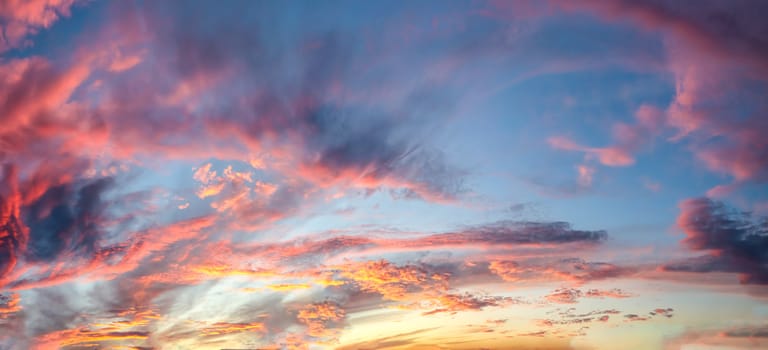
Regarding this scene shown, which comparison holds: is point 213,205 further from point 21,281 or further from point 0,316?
point 0,316

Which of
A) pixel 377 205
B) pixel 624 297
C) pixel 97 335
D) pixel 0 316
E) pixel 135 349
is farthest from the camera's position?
pixel 135 349

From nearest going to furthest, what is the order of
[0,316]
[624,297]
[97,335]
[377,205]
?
[377,205] → [624,297] → [0,316] → [97,335]

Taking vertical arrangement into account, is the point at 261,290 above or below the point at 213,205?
below

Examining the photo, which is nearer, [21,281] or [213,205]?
[213,205]

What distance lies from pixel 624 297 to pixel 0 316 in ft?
237

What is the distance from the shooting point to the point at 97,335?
194ft

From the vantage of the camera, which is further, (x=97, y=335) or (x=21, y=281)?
(x=97, y=335)

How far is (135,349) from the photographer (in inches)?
2493

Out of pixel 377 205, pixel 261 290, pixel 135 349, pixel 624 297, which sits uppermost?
pixel 377 205

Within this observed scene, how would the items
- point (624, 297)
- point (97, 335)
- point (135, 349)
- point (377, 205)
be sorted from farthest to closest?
point (135, 349), point (97, 335), point (624, 297), point (377, 205)

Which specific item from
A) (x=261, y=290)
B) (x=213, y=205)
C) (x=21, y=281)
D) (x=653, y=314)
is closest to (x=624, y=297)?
(x=653, y=314)

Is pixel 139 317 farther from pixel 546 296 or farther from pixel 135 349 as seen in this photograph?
pixel 546 296

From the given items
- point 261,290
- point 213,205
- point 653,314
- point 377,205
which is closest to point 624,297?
point 653,314

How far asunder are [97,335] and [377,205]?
47.7 metres
